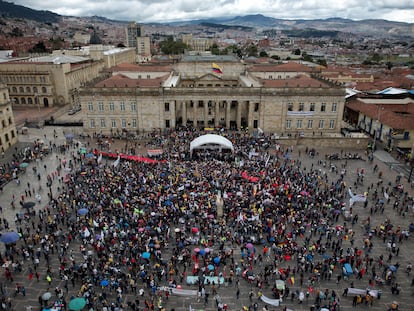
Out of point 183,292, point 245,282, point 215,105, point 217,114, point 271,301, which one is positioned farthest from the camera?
point 215,105

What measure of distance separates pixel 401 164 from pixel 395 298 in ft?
92.0

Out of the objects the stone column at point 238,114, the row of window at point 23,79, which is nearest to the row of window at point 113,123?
the stone column at point 238,114

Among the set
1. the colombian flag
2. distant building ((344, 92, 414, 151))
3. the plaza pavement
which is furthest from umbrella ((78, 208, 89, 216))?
the colombian flag

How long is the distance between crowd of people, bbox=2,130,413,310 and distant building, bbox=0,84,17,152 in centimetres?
1508

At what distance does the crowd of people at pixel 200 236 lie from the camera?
22.6 m

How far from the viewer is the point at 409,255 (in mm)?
26078

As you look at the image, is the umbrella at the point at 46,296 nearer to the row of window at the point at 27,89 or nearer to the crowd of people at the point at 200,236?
the crowd of people at the point at 200,236

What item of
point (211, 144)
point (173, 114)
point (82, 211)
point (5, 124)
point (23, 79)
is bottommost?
point (82, 211)

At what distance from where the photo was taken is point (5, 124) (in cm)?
4875

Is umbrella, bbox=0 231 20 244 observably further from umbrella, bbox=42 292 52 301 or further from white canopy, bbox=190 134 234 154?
white canopy, bbox=190 134 234 154

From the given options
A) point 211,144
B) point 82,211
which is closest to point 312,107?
point 211,144

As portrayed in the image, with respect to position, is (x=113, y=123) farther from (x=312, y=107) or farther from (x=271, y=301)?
(x=271, y=301)

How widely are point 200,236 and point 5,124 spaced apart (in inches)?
1472

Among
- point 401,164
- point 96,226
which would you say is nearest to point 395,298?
point 96,226
